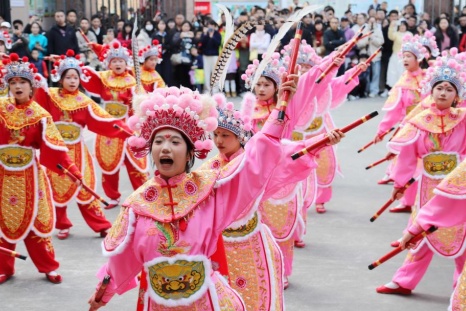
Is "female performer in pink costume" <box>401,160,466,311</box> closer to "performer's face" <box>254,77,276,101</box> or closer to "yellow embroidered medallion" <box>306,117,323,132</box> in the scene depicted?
"performer's face" <box>254,77,276,101</box>

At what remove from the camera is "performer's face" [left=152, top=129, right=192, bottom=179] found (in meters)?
3.20

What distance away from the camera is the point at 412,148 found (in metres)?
5.55

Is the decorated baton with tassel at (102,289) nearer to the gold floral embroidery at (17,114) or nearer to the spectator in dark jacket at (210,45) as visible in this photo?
the gold floral embroidery at (17,114)

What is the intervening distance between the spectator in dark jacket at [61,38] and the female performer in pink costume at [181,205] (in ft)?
33.7

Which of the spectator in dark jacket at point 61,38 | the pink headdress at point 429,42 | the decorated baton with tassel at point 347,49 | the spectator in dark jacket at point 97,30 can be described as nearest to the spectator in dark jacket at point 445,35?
the spectator in dark jacket at point 97,30

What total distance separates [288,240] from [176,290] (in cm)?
230

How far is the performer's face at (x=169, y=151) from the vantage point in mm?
3199

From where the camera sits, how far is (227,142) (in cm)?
421

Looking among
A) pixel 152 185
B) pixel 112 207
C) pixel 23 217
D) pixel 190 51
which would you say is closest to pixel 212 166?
pixel 152 185

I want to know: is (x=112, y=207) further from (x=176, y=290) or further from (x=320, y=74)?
(x=176, y=290)

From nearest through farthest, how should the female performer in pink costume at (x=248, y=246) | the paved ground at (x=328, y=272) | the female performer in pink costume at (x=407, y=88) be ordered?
1. the female performer in pink costume at (x=248, y=246)
2. the paved ground at (x=328, y=272)
3. the female performer in pink costume at (x=407, y=88)

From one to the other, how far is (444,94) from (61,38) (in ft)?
29.0

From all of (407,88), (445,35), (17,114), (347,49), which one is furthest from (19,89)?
(445,35)

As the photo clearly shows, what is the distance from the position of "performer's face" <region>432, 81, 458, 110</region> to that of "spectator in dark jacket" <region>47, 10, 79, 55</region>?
28.3 ft
